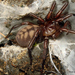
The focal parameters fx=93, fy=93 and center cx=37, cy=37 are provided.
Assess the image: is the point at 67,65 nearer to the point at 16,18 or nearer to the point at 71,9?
the point at 71,9

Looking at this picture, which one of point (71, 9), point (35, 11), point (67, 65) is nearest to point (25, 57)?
point (67, 65)

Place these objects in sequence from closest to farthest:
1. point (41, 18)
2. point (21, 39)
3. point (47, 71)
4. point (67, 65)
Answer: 1. point (67, 65)
2. point (47, 71)
3. point (21, 39)
4. point (41, 18)

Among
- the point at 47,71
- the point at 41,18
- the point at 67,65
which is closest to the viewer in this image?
the point at 67,65

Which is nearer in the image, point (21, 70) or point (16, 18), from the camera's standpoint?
point (21, 70)

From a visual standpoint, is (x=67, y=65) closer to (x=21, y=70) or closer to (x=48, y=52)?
(x=48, y=52)

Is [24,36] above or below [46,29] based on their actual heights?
below

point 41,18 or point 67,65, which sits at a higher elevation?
point 41,18

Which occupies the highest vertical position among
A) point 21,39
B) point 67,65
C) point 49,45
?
point 21,39

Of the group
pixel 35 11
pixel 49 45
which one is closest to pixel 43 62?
pixel 49 45

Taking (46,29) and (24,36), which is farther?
(46,29)
